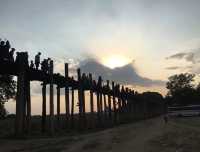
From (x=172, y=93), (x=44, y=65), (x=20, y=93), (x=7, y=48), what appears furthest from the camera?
(x=172, y=93)

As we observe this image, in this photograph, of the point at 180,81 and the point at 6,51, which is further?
the point at 180,81

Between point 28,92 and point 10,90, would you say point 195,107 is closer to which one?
point 10,90

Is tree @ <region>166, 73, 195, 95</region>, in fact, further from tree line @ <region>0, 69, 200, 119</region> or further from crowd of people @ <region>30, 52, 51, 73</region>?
crowd of people @ <region>30, 52, 51, 73</region>

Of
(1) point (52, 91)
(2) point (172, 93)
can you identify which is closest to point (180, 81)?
(2) point (172, 93)

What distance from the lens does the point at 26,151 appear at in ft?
47.4

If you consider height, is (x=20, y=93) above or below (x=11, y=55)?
below

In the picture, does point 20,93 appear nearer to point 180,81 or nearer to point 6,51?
point 6,51

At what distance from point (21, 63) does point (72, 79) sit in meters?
10.4

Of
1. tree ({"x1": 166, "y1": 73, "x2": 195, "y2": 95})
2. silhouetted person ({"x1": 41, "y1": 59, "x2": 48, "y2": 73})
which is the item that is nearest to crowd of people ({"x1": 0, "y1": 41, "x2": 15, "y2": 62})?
silhouetted person ({"x1": 41, "y1": 59, "x2": 48, "y2": 73})

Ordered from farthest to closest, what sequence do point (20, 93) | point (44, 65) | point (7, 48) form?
point (44, 65) → point (20, 93) → point (7, 48)

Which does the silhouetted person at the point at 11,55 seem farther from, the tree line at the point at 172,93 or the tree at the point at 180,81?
the tree at the point at 180,81

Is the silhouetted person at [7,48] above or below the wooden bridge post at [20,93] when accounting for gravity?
above

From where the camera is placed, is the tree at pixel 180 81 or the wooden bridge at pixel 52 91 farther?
the tree at pixel 180 81

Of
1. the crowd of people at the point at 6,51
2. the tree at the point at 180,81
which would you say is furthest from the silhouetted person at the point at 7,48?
the tree at the point at 180,81
